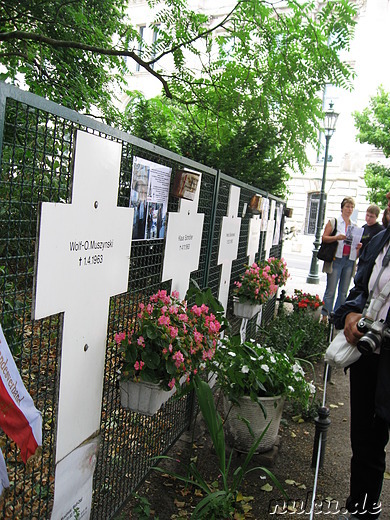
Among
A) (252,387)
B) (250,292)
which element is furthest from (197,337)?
(250,292)

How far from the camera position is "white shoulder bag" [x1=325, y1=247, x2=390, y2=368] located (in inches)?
107

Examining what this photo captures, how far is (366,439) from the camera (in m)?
2.88

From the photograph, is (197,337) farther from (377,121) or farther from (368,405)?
(377,121)

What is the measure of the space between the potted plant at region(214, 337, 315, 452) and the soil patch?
18cm

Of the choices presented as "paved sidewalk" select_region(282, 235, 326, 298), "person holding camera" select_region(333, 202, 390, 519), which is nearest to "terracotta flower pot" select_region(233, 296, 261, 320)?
"person holding camera" select_region(333, 202, 390, 519)

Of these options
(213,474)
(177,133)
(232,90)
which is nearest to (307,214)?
(177,133)

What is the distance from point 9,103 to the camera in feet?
5.54

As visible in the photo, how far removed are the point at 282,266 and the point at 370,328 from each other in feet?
15.5

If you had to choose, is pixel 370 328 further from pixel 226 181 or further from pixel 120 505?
pixel 226 181

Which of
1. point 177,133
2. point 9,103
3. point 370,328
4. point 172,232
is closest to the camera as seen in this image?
point 9,103

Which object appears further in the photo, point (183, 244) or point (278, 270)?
point (278, 270)

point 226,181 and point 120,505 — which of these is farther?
point 226,181

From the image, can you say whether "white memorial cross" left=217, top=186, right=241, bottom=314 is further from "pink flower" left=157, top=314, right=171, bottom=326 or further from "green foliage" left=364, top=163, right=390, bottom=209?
"green foliage" left=364, top=163, right=390, bottom=209

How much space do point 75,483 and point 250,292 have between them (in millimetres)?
3404
